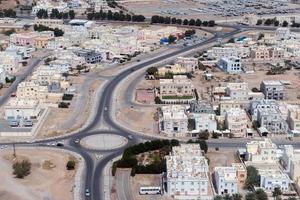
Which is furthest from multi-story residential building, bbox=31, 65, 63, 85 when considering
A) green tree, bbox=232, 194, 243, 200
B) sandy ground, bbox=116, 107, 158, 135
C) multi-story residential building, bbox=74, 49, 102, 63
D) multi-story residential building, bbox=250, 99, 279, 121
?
green tree, bbox=232, 194, 243, 200

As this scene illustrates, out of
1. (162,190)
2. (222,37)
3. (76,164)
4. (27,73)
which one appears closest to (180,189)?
(162,190)

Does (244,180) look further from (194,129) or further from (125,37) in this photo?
(125,37)

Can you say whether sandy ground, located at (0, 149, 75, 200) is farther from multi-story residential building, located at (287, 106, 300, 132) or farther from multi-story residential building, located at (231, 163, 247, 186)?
multi-story residential building, located at (287, 106, 300, 132)

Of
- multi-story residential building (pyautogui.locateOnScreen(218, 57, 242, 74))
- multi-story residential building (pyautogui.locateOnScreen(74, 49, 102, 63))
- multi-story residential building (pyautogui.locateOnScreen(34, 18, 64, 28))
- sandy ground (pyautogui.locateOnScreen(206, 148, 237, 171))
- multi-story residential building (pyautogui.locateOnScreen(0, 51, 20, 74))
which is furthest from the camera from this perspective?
multi-story residential building (pyautogui.locateOnScreen(34, 18, 64, 28))

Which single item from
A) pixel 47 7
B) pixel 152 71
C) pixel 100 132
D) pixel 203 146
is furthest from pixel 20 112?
pixel 47 7

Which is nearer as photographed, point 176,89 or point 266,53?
point 176,89

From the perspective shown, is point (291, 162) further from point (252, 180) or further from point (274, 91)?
point (274, 91)
